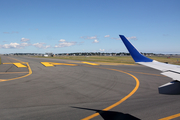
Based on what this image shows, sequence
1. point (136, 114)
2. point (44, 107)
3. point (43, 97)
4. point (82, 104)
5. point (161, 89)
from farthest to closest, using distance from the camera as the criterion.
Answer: point (43, 97)
point (82, 104)
point (44, 107)
point (136, 114)
point (161, 89)

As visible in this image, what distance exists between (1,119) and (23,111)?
32.8 inches

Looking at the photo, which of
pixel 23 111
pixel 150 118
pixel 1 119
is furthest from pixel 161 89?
pixel 1 119

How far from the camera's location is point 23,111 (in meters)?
5.64

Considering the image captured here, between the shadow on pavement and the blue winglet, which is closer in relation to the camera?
the shadow on pavement

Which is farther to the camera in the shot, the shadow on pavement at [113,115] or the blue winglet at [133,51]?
the blue winglet at [133,51]

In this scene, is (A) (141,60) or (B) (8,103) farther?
(B) (8,103)

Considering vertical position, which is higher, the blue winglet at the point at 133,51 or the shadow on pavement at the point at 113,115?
the blue winglet at the point at 133,51

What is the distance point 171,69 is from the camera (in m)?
4.71

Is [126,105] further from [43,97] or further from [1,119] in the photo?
[1,119]

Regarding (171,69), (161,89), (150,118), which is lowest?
(150,118)

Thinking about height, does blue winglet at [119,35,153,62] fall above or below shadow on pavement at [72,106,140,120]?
above

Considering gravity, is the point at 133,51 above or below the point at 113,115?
above

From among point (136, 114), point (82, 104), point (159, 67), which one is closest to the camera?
point (159, 67)

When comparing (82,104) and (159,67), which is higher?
(159,67)
